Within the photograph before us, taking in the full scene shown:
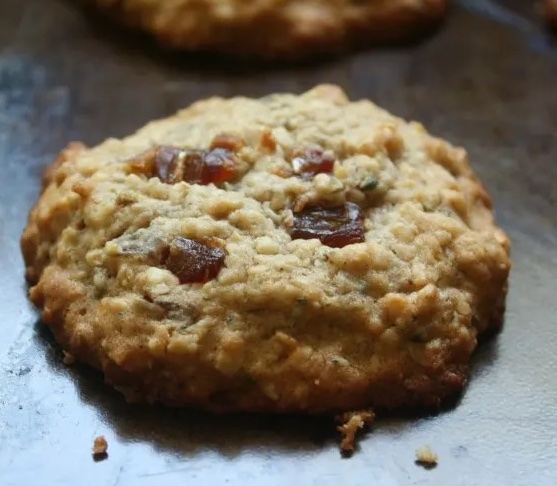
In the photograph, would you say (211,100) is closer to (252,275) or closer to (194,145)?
(194,145)

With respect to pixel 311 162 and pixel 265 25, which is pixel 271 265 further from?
pixel 265 25

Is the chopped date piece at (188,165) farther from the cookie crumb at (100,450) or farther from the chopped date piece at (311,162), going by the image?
the cookie crumb at (100,450)

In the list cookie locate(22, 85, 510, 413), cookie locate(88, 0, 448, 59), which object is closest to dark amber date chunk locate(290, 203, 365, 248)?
cookie locate(22, 85, 510, 413)

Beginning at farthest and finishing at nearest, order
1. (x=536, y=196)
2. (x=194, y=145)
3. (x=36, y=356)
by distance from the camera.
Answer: (x=536, y=196) < (x=194, y=145) < (x=36, y=356)

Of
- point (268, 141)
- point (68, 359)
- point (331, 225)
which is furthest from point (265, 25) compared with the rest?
point (68, 359)

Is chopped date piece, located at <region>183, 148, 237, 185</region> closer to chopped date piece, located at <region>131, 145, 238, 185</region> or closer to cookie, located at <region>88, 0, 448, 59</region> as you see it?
chopped date piece, located at <region>131, 145, 238, 185</region>

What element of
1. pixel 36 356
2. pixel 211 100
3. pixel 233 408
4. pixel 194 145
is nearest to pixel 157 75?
pixel 211 100
